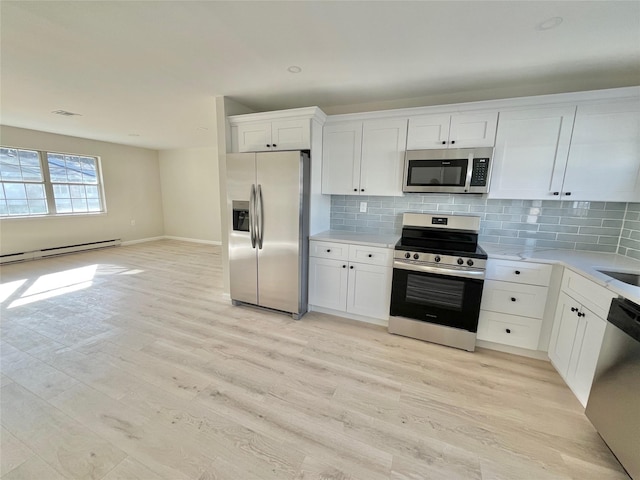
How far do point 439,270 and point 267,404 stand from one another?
5.99 feet

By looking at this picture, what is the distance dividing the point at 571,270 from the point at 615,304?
588 mm

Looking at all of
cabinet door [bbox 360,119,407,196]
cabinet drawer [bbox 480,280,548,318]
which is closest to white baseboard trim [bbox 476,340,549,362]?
cabinet drawer [bbox 480,280,548,318]

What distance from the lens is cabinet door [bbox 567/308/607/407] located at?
1653 mm

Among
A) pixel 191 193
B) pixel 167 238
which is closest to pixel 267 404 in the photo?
pixel 191 193

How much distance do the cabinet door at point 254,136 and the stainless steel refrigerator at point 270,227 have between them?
252mm

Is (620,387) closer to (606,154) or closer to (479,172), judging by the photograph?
(479,172)

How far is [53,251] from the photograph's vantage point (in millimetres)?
5348

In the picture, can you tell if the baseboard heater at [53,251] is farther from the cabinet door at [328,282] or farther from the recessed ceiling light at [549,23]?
the recessed ceiling light at [549,23]

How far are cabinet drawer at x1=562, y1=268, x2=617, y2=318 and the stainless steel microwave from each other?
99 centimetres

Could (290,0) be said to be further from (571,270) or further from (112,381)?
(112,381)

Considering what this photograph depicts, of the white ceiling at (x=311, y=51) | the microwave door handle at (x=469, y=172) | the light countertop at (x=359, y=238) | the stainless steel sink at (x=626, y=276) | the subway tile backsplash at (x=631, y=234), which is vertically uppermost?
the white ceiling at (x=311, y=51)

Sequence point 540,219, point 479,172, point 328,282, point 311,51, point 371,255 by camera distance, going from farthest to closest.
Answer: point 328,282, point 371,255, point 540,219, point 479,172, point 311,51

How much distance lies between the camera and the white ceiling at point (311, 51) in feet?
5.06

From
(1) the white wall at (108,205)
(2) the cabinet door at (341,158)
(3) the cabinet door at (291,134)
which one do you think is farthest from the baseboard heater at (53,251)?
(2) the cabinet door at (341,158)
